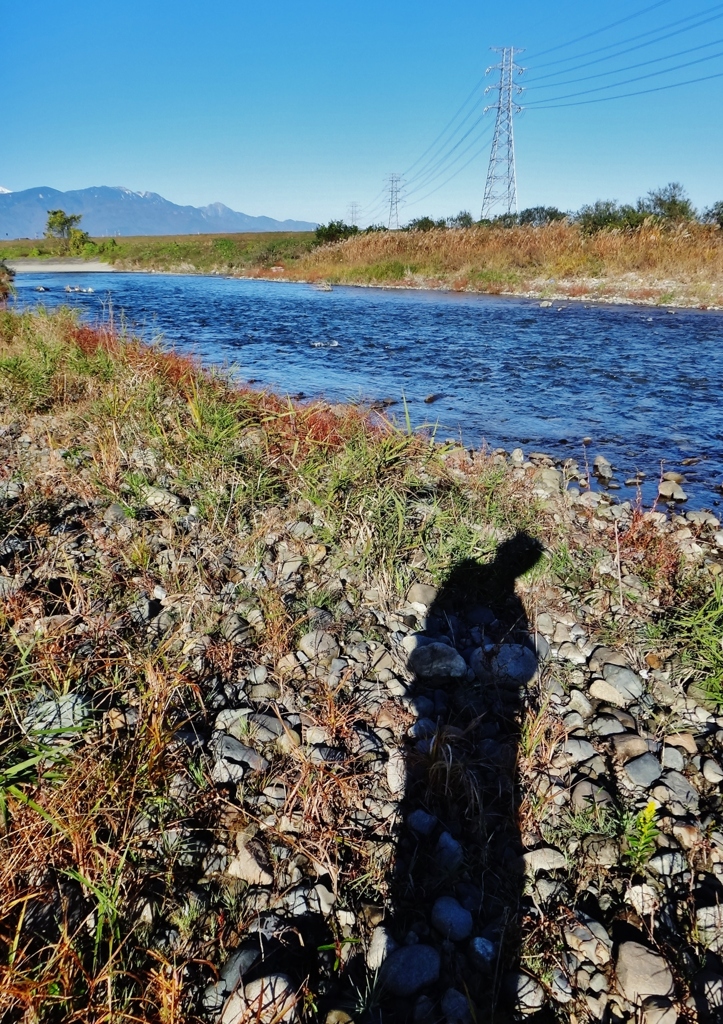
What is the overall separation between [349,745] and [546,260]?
86.4 feet

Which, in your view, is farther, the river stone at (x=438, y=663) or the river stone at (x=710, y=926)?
the river stone at (x=438, y=663)

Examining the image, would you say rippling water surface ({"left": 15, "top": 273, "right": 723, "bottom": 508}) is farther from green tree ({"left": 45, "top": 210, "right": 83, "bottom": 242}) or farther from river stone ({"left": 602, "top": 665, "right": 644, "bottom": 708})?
green tree ({"left": 45, "top": 210, "right": 83, "bottom": 242})

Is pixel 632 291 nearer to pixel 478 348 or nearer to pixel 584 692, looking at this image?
pixel 478 348

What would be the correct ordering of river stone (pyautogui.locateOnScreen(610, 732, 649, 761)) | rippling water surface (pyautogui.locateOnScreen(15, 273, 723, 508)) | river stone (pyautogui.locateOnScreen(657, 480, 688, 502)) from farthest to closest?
rippling water surface (pyautogui.locateOnScreen(15, 273, 723, 508)) → river stone (pyautogui.locateOnScreen(657, 480, 688, 502)) → river stone (pyautogui.locateOnScreen(610, 732, 649, 761))

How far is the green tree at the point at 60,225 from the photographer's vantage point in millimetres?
58875

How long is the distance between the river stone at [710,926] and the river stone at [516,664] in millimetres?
1073

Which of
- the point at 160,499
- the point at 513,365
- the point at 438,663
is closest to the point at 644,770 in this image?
the point at 438,663

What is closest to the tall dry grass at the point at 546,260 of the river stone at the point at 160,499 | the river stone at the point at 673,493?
the river stone at the point at 673,493

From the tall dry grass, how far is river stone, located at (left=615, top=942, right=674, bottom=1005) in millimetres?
21037

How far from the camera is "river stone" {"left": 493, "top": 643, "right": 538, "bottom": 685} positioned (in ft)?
9.00

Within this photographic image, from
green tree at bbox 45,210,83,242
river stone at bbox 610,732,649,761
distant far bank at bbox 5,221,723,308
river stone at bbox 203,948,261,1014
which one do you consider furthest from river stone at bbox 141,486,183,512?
green tree at bbox 45,210,83,242

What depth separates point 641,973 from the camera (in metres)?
1.65

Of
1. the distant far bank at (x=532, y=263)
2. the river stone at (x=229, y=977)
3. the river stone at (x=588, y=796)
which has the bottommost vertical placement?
the river stone at (x=229, y=977)

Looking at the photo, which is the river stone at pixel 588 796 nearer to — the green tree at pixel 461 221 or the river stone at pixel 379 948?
the river stone at pixel 379 948
